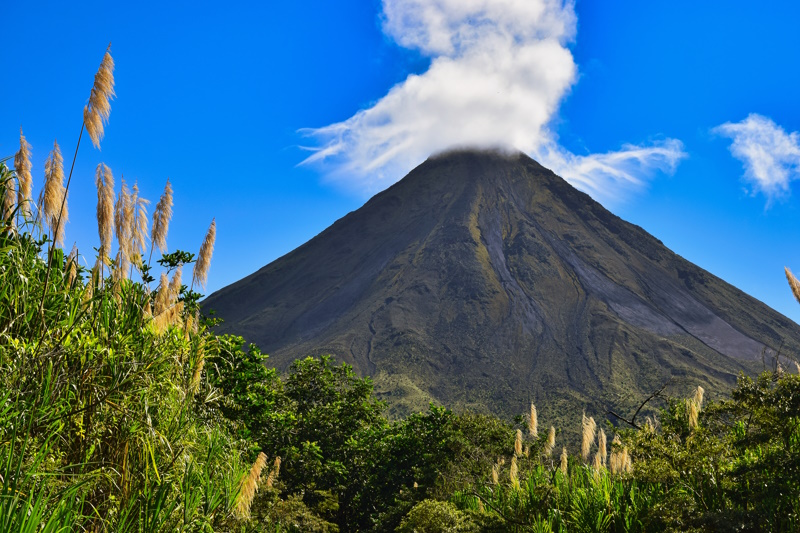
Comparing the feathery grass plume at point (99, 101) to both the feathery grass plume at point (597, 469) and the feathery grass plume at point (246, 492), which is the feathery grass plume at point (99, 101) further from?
the feathery grass plume at point (597, 469)

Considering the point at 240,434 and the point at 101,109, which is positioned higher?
the point at 101,109

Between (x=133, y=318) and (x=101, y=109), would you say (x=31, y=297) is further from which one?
(x=101, y=109)

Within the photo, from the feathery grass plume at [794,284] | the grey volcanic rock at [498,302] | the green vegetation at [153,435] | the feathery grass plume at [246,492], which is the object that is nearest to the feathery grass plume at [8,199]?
the green vegetation at [153,435]

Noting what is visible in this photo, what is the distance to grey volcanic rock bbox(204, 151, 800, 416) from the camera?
316 feet

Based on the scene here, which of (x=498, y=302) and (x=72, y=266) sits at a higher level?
(x=498, y=302)

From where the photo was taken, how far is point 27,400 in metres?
4.05

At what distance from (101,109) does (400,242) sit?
146m

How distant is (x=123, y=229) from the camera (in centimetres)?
550

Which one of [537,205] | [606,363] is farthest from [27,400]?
[537,205]

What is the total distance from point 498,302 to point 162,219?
392 ft

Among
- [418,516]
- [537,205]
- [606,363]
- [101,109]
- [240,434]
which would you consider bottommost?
[418,516]

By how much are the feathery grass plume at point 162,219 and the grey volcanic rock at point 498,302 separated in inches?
2837

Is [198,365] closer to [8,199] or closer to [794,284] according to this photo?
[8,199]

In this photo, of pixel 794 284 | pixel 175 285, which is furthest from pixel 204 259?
pixel 794 284
